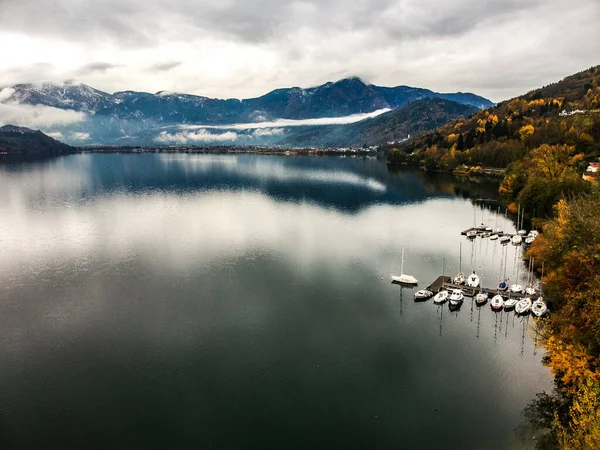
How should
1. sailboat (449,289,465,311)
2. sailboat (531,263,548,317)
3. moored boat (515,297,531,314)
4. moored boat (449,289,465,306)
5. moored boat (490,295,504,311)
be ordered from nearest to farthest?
sailboat (531,263,548,317), moored boat (515,297,531,314), moored boat (490,295,504,311), sailboat (449,289,465,311), moored boat (449,289,465,306)

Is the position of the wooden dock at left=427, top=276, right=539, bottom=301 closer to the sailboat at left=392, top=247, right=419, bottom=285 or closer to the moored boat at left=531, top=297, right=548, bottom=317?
the sailboat at left=392, top=247, right=419, bottom=285

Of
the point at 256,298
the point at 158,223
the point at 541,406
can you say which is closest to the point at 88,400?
the point at 256,298

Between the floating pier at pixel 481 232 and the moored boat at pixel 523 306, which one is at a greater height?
the floating pier at pixel 481 232

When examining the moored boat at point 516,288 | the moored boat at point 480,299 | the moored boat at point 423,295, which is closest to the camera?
the moored boat at point 480,299

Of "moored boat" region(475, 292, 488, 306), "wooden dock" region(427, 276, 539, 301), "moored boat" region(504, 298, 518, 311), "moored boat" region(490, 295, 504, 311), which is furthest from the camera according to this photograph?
"wooden dock" region(427, 276, 539, 301)

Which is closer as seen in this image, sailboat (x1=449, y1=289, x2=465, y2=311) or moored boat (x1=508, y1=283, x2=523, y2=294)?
sailboat (x1=449, y1=289, x2=465, y2=311)

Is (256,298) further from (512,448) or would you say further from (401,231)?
(401,231)

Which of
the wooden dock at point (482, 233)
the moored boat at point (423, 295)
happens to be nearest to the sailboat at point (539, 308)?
the moored boat at point (423, 295)

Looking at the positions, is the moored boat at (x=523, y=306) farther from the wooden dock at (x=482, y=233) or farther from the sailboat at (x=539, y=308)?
the wooden dock at (x=482, y=233)

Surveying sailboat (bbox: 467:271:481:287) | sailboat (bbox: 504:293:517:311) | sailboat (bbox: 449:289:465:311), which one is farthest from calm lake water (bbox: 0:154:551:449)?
sailboat (bbox: 467:271:481:287)
